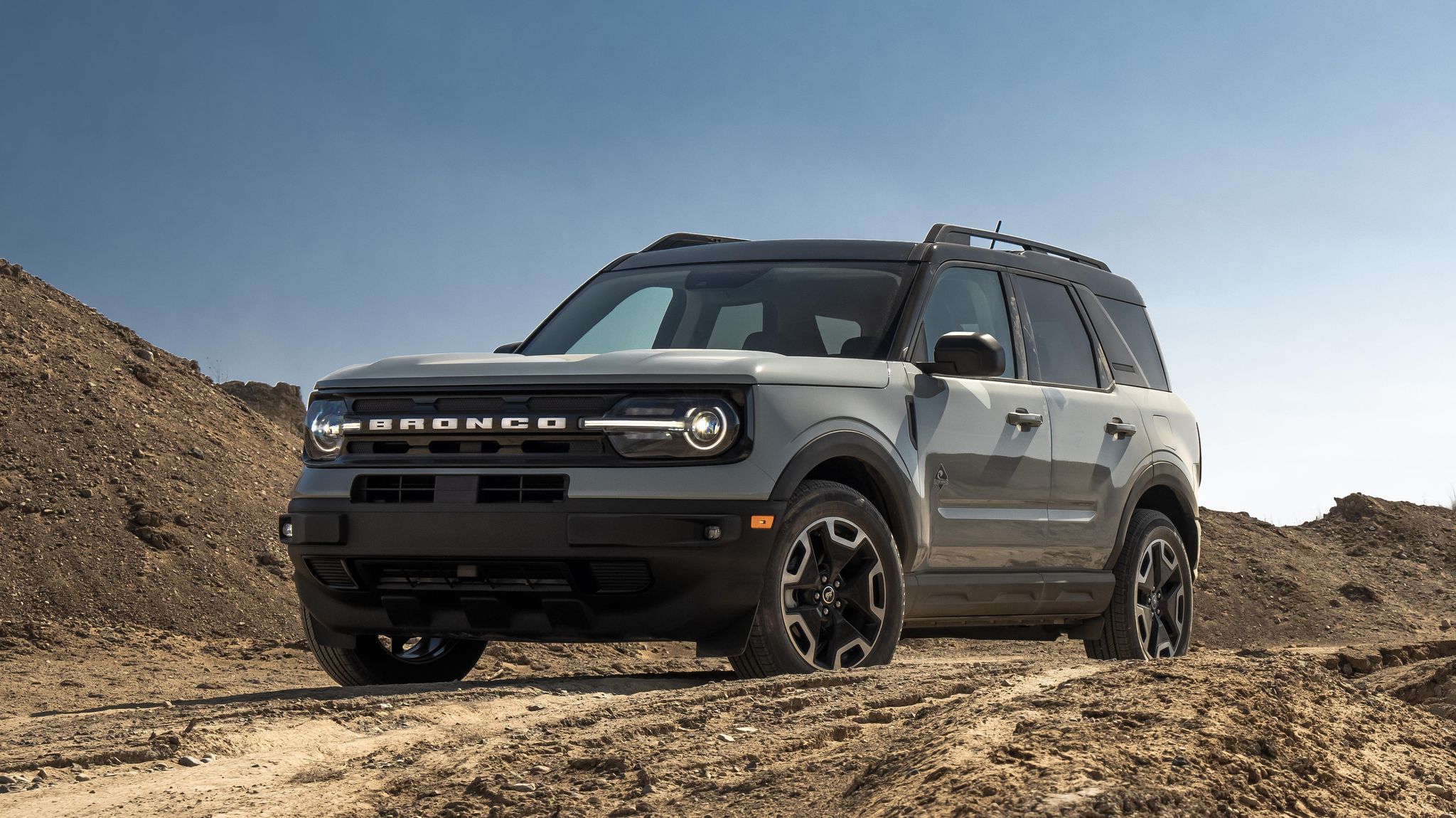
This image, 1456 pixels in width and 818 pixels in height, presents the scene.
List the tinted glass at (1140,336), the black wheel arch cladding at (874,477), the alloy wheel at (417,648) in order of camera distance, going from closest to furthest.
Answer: the black wheel arch cladding at (874,477) → the alloy wheel at (417,648) → the tinted glass at (1140,336)

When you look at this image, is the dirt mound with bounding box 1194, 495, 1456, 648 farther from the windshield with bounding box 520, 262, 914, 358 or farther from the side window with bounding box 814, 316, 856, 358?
the side window with bounding box 814, 316, 856, 358

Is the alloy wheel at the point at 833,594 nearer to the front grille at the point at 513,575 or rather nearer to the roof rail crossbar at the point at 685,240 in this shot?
the front grille at the point at 513,575

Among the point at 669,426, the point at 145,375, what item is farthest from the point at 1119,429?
the point at 145,375

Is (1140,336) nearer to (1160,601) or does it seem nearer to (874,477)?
(1160,601)

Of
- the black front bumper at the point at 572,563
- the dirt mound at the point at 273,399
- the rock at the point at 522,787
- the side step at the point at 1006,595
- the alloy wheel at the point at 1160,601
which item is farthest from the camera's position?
the dirt mound at the point at 273,399

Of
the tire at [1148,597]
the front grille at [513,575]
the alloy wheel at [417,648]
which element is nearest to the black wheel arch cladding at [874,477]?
the front grille at [513,575]

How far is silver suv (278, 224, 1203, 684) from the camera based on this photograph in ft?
20.7

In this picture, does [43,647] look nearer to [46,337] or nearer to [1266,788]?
[46,337]

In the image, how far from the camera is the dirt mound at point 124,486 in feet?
42.0

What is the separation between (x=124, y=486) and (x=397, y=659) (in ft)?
A: 24.7

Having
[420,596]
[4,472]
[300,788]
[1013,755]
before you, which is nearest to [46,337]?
[4,472]

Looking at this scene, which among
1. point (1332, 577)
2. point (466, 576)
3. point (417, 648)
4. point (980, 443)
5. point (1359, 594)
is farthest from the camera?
point (1332, 577)

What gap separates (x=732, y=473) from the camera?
6.29 metres

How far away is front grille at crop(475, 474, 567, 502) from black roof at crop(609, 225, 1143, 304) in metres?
2.08
